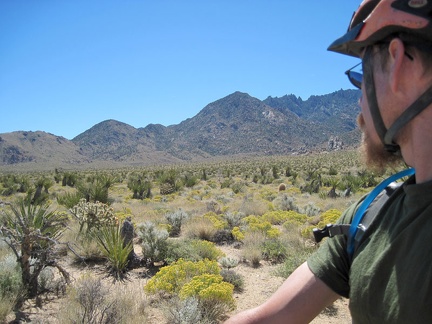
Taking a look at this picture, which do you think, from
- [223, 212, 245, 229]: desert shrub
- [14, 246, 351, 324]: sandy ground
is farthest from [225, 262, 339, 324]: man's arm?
[223, 212, 245, 229]: desert shrub

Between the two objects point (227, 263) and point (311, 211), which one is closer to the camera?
point (227, 263)

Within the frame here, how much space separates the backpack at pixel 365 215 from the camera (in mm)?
1297

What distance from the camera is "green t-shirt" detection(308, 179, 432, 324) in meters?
0.95

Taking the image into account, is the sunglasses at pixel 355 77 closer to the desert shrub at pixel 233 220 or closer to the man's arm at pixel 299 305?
the man's arm at pixel 299 305

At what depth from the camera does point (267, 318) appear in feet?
4.72

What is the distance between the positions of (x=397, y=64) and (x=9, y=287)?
527 centimetres

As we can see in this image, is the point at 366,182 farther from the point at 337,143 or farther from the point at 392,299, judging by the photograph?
the point at 337,143

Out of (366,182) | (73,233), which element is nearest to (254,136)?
(366,182)

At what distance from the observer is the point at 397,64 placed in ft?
3.63

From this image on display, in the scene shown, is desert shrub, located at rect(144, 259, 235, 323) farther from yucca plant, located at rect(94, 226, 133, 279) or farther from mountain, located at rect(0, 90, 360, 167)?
mountain, located at rect(0, 90, 360, 167)

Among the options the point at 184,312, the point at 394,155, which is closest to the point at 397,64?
the point at 394,155

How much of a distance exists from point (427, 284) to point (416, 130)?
1.62ft

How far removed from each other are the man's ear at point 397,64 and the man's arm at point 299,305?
0.87 m

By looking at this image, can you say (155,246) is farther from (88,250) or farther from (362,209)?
(362,209)
